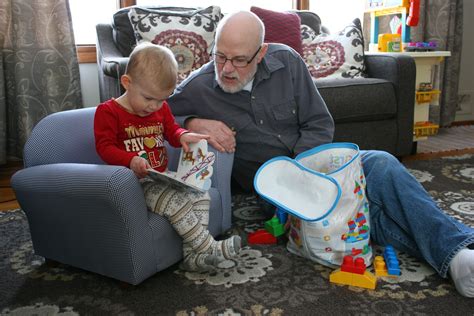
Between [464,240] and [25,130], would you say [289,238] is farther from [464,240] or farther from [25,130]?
[25,130]

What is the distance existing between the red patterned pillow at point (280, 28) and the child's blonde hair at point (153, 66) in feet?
4.54

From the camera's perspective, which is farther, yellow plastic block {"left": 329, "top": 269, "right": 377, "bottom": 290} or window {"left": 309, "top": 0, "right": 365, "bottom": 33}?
window {"left": 309, "top": 0, "right": 365, "bottom": 33}

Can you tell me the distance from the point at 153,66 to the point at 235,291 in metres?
0.67

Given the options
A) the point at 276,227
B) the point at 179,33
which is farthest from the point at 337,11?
the point at 276,227

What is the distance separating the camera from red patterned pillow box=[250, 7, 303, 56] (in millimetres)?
2664

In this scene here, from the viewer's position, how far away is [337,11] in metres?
3.72

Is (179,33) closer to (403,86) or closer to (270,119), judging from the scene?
(270,119)

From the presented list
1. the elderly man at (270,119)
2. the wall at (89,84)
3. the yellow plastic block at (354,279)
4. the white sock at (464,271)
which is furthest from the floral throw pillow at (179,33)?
the white sock at (464,271)

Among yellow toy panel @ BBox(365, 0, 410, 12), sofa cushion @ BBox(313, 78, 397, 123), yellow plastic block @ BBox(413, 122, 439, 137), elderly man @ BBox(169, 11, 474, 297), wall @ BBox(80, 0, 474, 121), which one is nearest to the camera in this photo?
elderly man @ BBox(169, 11, 474, 297)

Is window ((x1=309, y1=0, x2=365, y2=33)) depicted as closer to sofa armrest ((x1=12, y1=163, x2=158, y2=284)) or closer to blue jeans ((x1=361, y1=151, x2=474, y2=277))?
blue jeans ((x1=361, y1=151, x2=474, y2=277))

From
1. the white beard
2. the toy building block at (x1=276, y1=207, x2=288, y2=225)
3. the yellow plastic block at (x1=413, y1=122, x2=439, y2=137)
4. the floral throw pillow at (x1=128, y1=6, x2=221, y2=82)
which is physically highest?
the floral throw pillow at (x1=128, y1=6, x2=221, y2=82)

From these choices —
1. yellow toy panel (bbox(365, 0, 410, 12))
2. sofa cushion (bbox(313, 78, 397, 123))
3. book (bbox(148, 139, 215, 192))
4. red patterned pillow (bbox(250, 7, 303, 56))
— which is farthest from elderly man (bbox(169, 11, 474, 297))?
yellow toy panel (bbox(365, 0, 410, 12))

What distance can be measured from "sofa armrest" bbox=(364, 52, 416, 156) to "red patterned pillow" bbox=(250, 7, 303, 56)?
489mm

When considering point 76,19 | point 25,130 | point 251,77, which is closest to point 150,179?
point 251,77
